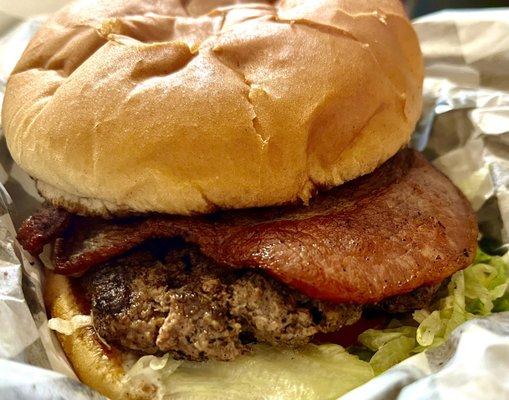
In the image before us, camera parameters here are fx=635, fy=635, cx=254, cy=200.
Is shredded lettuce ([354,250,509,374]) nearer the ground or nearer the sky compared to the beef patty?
nearer the ground

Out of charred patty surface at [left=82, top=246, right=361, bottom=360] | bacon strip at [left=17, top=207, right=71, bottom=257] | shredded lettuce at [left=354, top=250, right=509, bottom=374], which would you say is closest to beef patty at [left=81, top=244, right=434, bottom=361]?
charred patty surface at [left=82, top=246, right=361, bottom=360]

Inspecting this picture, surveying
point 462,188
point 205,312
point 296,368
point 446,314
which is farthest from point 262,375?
point 462,188

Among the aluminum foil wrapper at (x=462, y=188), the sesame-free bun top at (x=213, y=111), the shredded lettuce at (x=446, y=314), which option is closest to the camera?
the aluminum foil wrapper at (x=462, y=188)

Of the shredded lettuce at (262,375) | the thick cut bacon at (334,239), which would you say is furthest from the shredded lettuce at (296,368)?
the thick cut bacon at (334,239)

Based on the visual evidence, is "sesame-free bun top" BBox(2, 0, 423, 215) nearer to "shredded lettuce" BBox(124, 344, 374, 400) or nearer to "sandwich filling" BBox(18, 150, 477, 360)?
"sandwich filling" BBox(18, 150, 477, 360)

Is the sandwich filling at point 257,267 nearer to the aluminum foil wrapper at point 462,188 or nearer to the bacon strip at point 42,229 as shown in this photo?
the bacon strip at point 42,229

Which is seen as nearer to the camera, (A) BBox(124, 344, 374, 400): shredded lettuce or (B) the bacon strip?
(A) BBox(124, 344, 374, 400): shredded lettuce
